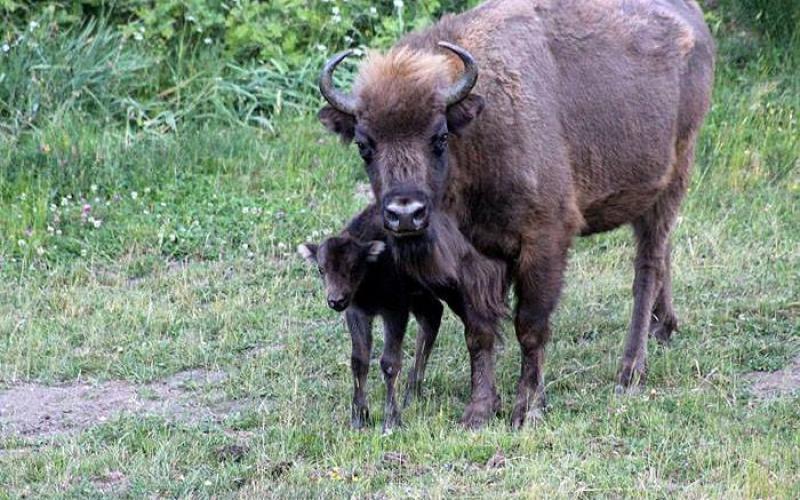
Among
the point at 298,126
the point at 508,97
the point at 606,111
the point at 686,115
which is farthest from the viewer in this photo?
the point at 298,126

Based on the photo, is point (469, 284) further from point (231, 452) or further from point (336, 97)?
point (231, 452)

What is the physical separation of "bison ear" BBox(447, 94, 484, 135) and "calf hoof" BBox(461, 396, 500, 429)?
1530mm

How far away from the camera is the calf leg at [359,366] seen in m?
8.56

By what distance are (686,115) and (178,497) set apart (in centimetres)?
441

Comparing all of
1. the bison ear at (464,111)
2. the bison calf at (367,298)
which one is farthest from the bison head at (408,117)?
the bison calf at (367,298)

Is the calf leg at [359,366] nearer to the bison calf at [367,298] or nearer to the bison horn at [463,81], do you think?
the bison calf at [367,298]

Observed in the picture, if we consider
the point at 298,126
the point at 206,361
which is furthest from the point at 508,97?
the point at 298,126

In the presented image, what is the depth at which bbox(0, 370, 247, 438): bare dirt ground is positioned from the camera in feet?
28.6

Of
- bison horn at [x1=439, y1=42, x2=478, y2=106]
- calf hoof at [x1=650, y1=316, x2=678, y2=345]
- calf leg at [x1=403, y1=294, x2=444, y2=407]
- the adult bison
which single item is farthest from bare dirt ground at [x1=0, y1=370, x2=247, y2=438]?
calf hoof at [x1=650, y1=316, x2=678, y2=345]

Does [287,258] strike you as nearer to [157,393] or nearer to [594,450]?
[157,393]

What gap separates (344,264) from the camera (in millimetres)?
8375

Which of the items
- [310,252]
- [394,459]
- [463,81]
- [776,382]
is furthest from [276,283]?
[776,382]

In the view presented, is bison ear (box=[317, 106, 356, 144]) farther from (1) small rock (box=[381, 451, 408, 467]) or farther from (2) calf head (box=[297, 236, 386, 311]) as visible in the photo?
(1) small rock (box=[381, 451, 408, 467])

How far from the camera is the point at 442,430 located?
8203 mm
